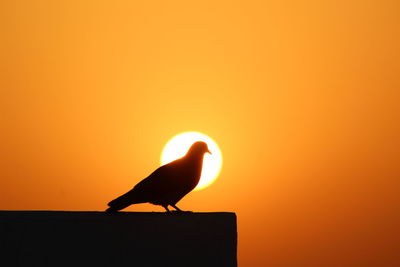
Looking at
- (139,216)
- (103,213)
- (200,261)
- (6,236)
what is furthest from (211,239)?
(6,236)

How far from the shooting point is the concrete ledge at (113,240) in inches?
183

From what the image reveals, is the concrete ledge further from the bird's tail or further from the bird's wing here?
the bird's wing

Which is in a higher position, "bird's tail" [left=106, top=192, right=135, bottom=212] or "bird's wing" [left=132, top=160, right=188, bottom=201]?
"bird's wing" [left=132, top=160, right=188, bottom=201]

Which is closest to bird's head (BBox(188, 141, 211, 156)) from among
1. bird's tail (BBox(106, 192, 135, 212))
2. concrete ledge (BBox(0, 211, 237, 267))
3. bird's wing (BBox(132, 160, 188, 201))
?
bird's wing (BBox(132, 160, 188, 201))

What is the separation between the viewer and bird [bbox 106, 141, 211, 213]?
5.91 meters

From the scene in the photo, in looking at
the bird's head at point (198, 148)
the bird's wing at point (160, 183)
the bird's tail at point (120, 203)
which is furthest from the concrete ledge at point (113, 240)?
the bird's head at point (198, 148)

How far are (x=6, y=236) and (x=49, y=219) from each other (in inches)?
15.5

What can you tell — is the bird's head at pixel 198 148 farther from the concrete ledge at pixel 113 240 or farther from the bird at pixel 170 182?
the concrete ledge at pixel 113 240

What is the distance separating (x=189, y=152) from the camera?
6.49 metres

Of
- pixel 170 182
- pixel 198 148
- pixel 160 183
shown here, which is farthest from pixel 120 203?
pixel 198 148

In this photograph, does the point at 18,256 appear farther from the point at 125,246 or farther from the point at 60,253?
the point at 125,246

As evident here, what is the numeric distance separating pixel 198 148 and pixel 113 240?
2.11 meters

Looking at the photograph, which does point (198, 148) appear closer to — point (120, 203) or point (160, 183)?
point (160, 183)

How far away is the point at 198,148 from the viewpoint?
6.53 m
